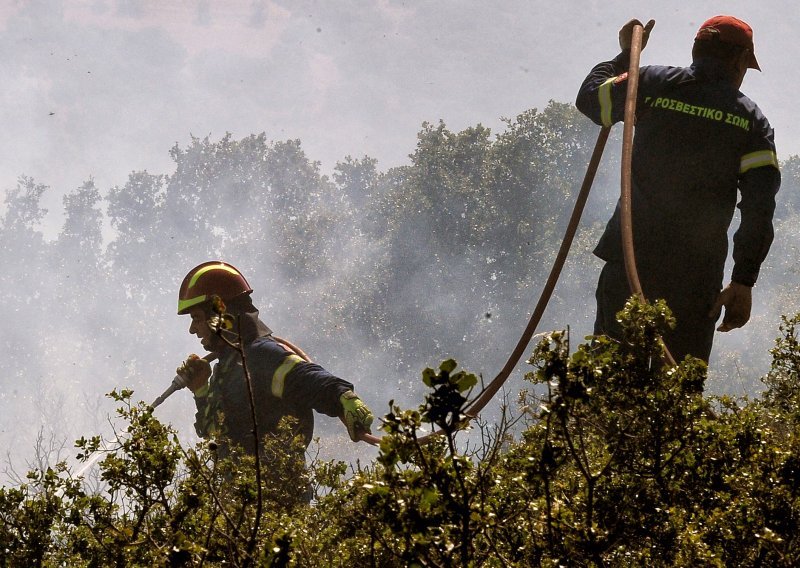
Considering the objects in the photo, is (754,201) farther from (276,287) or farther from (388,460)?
(276,287)

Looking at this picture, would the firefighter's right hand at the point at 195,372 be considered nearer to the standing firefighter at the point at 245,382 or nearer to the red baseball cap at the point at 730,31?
the standing firefighter at the point at 245,382

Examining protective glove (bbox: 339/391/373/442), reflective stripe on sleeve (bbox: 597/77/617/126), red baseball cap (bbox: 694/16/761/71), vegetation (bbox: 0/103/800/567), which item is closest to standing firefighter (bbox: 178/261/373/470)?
protective glove (bbox: 339/391/373/442)

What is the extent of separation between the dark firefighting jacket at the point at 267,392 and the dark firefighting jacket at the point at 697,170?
2077 mm

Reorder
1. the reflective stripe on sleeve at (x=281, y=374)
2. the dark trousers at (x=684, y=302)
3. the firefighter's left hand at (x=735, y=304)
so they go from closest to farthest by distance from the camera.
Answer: the firefighter's left hand at (x=735, y=304) → the dark trousers at (x=684, y=302) → the reflective stripe on sleeve at (x=281, y=374)

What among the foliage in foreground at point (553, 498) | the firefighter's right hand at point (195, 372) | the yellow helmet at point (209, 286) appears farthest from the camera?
the firefighter's right hand at point (195, 372)

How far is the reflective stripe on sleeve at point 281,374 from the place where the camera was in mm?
5945

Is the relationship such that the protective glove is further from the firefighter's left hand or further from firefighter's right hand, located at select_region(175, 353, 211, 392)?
the firefighter's left hand

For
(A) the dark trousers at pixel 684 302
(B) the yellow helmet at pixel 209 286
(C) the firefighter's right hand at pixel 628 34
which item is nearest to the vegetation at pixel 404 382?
(A) the dark trousers at pixel 684 302

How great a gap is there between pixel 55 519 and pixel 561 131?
4142 centimetres

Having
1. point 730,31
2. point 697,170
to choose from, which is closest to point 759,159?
point 697,170

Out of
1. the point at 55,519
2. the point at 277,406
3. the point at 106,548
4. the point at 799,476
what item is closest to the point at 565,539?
the point at 799,476

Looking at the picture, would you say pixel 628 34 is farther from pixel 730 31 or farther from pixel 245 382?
pixel 245 382

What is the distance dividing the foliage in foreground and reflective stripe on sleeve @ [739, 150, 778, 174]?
6.25ft

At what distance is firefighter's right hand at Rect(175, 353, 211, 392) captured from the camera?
6691 mm
